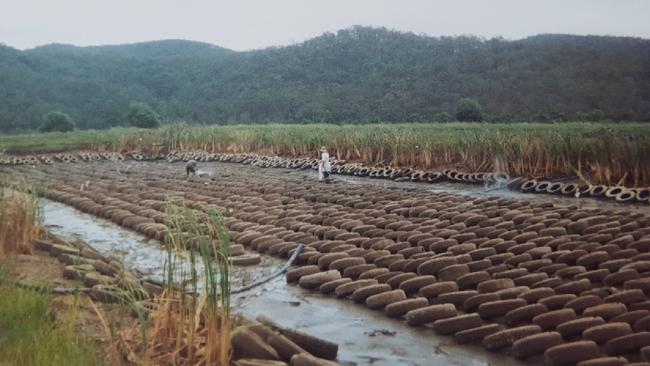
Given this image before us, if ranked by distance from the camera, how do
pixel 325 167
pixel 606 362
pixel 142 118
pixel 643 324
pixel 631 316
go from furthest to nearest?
pixel 142 118
pixel 325 167
pixel 631 316
pixel 643 324
pixel 606 362

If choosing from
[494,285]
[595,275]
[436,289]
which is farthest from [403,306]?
[595,275]

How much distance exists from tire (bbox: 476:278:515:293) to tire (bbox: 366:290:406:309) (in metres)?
0.61

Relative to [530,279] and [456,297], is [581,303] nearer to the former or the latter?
[530,279]

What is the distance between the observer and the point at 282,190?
1084 centimetres

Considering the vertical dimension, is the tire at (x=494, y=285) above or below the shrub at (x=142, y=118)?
below

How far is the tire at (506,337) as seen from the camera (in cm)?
387

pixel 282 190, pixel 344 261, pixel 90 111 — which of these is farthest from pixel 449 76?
pixel 344 261

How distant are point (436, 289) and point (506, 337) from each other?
1036 mm

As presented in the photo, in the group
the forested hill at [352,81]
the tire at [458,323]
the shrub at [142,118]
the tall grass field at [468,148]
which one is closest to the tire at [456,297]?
the tire at [458,323]

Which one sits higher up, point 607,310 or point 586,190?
point 586,190

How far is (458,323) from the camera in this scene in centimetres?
416

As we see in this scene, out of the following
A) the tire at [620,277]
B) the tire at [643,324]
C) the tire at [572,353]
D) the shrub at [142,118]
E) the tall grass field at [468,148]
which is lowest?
the tire at [572,353]

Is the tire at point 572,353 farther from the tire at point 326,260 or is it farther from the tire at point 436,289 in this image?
the tire at point 326,260

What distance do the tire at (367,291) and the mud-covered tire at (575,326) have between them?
4.69 ft
